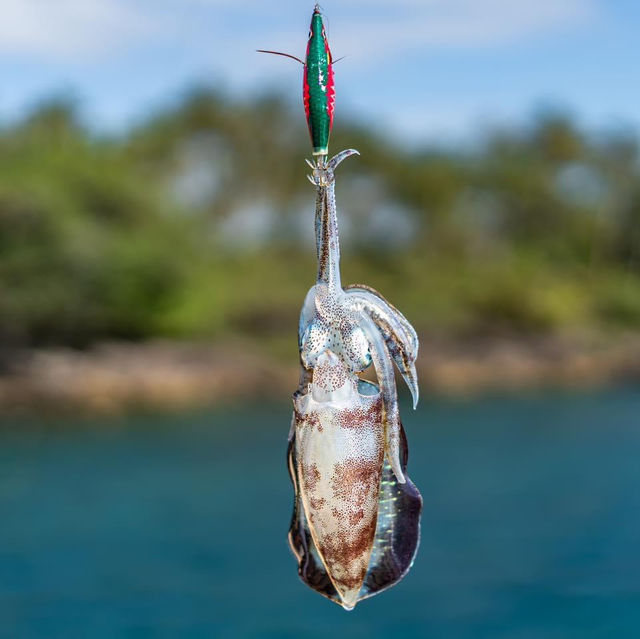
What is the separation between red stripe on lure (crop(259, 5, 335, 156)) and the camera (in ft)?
3.30

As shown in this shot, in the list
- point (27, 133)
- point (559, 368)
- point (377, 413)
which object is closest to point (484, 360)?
point (559, 368)

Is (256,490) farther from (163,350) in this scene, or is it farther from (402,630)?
(163,350)

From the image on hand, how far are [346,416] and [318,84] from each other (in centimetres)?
37

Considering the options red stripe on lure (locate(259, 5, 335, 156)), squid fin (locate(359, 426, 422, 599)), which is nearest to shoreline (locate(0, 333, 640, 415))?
squid fin (locate(359, 426, 422, 599))

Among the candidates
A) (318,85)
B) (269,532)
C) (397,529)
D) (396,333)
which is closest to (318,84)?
(318,85)

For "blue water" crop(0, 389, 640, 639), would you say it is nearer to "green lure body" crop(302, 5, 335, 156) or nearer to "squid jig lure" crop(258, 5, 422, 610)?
"squid jig lure" crop(258, 5, 422, 610)

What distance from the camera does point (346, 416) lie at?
3.52 feet

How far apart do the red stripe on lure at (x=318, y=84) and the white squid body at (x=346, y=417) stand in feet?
0.17

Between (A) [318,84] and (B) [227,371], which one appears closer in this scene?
(A) [318,84]

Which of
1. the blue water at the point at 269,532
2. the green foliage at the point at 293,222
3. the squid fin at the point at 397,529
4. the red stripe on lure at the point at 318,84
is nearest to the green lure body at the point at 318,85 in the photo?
the red stripe on lure at the point at 318,84

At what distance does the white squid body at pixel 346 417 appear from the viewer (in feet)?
3.51

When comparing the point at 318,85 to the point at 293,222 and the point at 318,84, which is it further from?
the point at 293,222

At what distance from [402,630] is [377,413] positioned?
420cm

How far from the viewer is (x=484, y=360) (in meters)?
14.4
